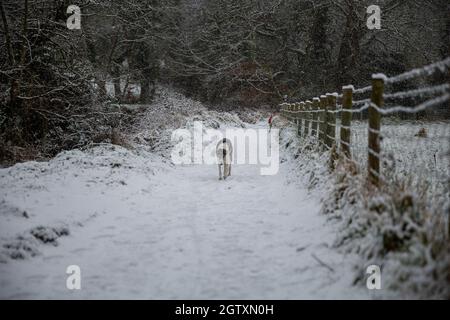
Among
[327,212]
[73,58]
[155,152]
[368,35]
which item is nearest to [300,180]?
[327,212]

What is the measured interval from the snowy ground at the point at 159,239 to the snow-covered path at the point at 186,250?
0.05ft

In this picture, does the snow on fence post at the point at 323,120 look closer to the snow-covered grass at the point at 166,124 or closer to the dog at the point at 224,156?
the dog at the point at 224,156

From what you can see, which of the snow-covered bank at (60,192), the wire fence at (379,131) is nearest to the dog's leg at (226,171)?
the snow-covered bank at (60,192)

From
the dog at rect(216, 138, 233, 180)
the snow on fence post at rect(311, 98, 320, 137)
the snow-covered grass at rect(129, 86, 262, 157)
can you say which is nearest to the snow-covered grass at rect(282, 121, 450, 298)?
the dog at rect(216, 138, 233, 180)

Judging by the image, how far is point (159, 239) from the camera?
5098 millimetres

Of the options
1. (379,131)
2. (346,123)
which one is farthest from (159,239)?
(346,123)

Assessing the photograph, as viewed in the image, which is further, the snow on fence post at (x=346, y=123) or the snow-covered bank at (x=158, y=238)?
the snow on fence post at (x=346, y=123)

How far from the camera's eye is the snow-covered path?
3.65 meters

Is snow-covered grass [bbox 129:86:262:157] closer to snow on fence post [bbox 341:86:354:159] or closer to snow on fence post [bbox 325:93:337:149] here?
snow on fence post [bbox 325:93:337:149]

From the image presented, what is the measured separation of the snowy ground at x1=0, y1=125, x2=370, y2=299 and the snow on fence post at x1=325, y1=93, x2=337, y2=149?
132 centimetres

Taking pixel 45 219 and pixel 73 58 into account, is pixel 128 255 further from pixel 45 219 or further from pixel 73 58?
pixel 73 58

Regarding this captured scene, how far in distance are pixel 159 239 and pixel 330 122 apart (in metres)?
4.75

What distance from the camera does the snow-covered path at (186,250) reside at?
12.0ft
